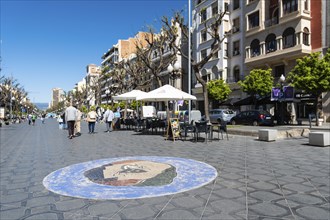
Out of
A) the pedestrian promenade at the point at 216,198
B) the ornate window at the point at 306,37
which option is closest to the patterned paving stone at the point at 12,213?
the pedestrian promenade at the point at 216,198

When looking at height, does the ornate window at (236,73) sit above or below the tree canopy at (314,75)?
above

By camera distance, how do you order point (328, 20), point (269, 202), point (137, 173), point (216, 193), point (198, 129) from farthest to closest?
point (328, 20)
point (198, 129)
point (137, 173)
point (216, 193)
point (269, 202)

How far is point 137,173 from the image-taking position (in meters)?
5.70

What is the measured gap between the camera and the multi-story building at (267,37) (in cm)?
2616

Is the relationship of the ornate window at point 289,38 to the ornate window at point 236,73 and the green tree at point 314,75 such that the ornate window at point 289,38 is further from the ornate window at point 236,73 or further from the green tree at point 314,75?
the ornate window at point 236,73

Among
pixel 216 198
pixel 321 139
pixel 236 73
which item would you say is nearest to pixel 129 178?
pixel 216 198

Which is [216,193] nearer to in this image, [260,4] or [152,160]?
[152,160]

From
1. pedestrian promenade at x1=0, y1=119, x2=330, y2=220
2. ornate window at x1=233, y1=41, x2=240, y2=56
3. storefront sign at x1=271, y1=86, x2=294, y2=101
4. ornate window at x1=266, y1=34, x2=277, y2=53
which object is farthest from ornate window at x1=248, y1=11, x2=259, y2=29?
pedestrian promenade at x1=0, y1=119, x2=330, y2=220

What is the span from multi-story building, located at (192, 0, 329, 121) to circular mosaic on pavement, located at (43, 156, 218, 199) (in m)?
16.2

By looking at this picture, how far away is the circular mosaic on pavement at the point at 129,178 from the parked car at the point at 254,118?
690 inches

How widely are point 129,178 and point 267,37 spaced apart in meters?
29.4

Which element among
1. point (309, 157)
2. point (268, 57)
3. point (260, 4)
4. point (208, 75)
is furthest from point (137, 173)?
point (208, 75)

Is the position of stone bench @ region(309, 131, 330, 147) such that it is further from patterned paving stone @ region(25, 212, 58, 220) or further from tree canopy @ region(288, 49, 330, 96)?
tree canopy @ region(288, 49, 330, 96)

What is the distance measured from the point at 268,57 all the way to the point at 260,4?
22.7 ft
